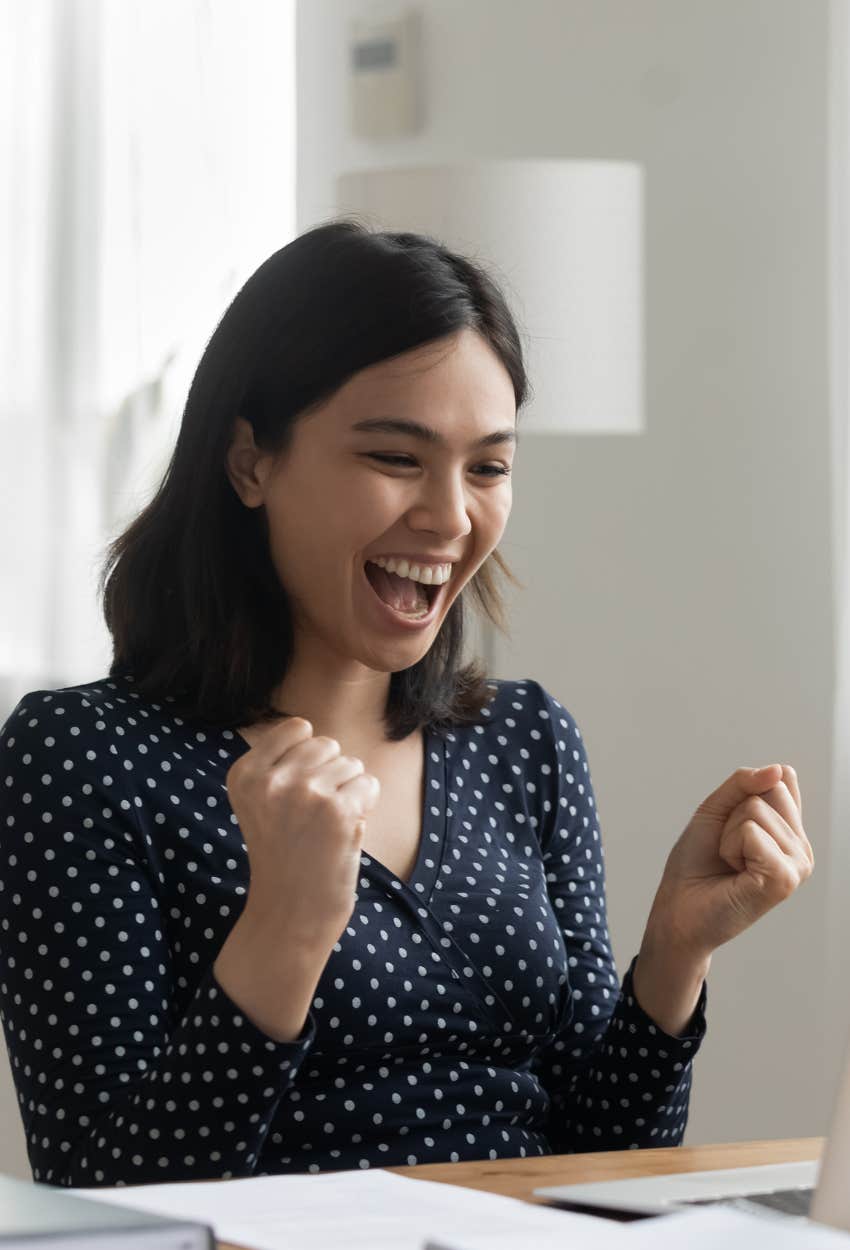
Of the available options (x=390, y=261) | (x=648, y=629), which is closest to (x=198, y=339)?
(x=648, y=629)

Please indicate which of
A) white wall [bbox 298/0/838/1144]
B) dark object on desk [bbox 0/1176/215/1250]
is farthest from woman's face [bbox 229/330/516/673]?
white wall [bbox 298/0/838/1144]

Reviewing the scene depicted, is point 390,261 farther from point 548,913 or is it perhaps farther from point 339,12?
point 339,12

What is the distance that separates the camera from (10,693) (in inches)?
115

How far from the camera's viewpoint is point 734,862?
130 centimetres

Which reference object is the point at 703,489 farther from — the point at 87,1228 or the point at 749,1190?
the point at 87,1228

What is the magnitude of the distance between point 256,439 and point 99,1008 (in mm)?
461

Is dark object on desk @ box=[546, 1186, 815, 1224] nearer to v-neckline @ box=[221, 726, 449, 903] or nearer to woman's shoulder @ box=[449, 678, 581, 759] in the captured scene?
v-neckline @ box=[221, 726, 449, 903]

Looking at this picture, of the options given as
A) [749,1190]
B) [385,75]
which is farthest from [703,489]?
[749,1190]

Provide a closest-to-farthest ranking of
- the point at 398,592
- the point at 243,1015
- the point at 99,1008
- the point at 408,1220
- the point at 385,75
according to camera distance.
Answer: the point at 408,1220
the point at 243,1015
the point at 99,1008
the point at 398,592
the point at 385,75

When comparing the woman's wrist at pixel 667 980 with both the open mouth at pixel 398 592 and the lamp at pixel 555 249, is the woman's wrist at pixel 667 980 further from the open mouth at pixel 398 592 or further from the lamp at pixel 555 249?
the lamp at pixel 555 249

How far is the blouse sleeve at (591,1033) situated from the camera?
138cm

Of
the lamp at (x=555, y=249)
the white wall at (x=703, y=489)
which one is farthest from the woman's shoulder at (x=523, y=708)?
→ the white wall at (x=703, y=489)

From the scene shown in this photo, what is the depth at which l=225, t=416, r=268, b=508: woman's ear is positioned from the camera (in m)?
1.42

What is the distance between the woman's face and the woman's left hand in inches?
10.2
